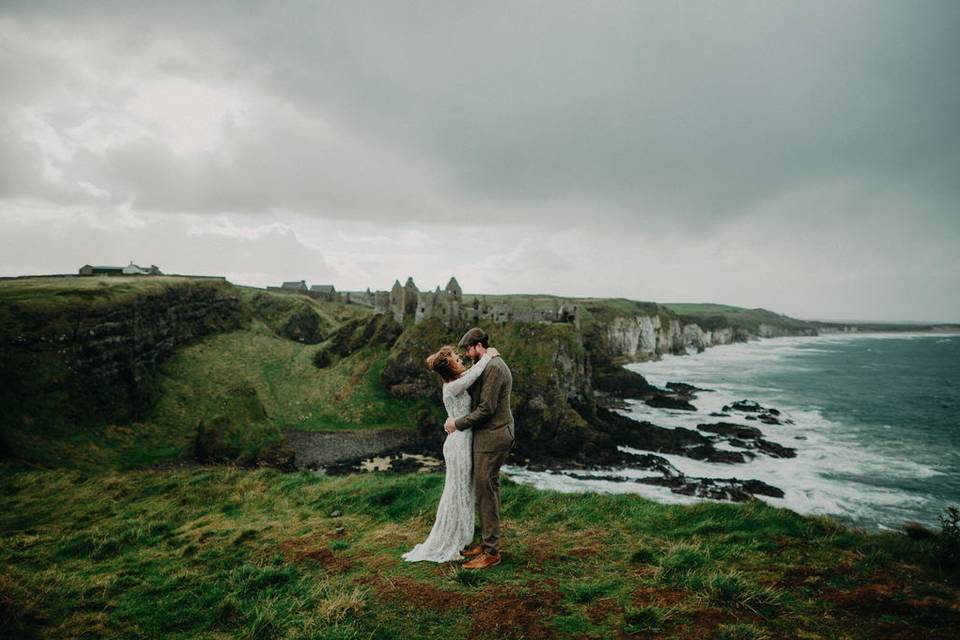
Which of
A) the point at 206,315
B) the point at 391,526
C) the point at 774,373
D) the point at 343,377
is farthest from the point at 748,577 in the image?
the point at 774,373

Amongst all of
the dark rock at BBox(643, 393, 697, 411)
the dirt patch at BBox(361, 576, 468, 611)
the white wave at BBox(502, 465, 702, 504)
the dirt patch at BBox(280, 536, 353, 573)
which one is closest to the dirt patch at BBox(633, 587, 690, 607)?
the dirt patch at BBox(361, 576, 468, 611)

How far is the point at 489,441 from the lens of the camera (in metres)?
6.63

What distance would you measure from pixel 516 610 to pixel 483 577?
0.94 m

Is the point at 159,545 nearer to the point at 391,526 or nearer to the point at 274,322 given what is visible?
the point at 391,526

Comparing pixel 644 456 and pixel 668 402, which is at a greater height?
pixel 668 402

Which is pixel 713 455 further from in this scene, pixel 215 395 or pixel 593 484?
pixel 215 395

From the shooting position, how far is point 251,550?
7.80 metres

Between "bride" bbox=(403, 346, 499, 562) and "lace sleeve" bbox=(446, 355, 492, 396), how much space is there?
37 mm

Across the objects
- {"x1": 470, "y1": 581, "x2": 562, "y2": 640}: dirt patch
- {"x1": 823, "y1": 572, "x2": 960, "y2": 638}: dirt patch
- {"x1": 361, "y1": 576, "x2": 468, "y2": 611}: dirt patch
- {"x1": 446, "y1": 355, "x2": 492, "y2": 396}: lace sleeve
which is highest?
{"x1": 446, "y1": 355, "x2": 492, "y2": 396}: lace sleeve

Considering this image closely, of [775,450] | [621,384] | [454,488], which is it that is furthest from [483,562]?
[621,384]

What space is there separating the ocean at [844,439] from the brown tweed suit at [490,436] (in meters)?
18.1

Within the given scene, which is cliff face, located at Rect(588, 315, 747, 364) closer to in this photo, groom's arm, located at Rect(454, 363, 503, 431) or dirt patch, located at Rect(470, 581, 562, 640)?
groom's arm, located at Rect(454, 363, 503, 431)

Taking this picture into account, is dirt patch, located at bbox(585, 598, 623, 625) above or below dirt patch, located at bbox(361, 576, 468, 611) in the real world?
above

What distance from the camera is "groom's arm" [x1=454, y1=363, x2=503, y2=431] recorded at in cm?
650
